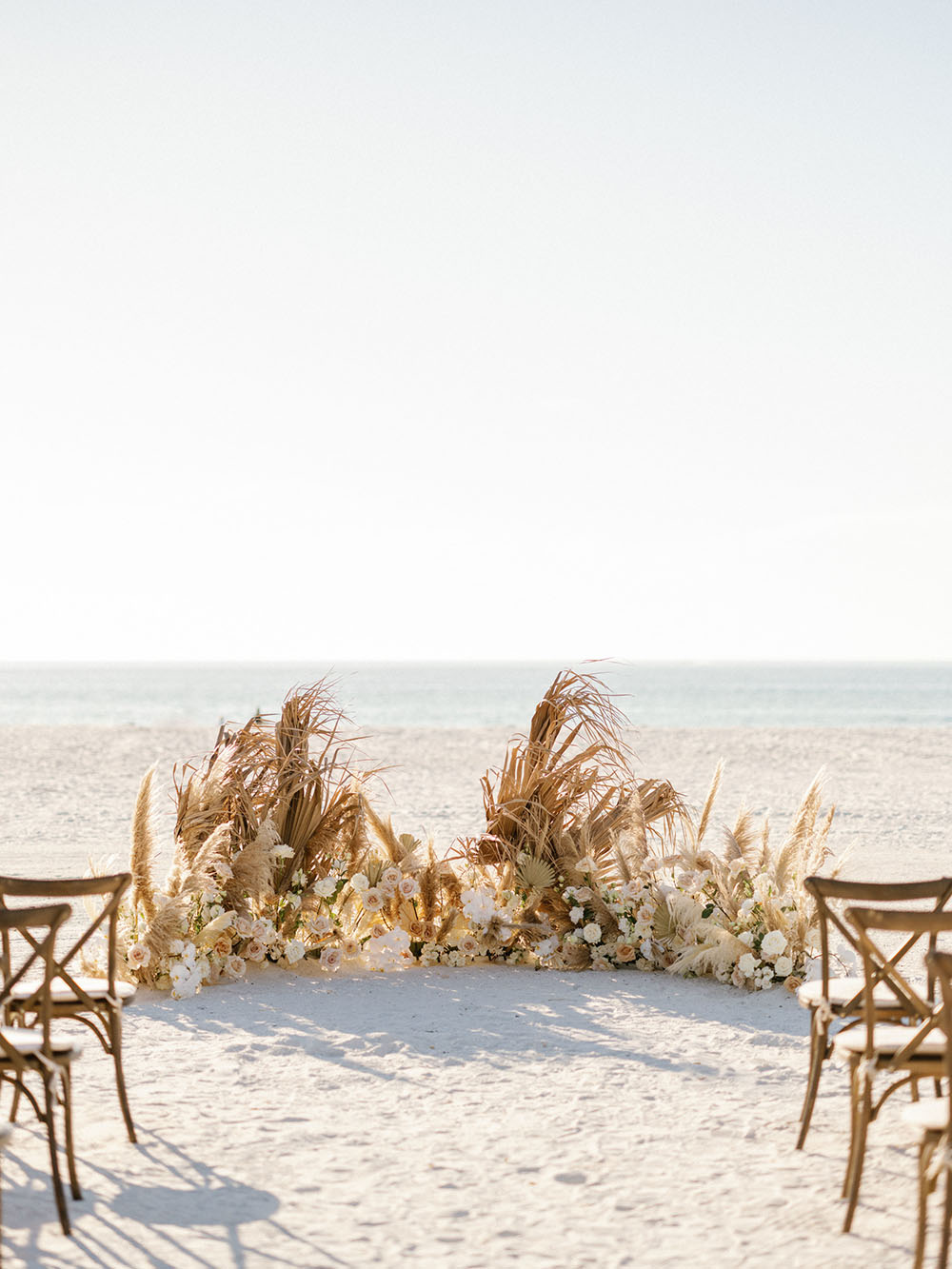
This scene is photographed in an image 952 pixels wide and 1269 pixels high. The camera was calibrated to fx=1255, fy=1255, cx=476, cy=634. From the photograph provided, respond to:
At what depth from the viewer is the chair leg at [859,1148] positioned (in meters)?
3.60

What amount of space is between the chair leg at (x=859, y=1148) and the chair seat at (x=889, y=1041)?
0.09 m

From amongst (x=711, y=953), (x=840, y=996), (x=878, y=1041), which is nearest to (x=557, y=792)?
(x=711, y=953)

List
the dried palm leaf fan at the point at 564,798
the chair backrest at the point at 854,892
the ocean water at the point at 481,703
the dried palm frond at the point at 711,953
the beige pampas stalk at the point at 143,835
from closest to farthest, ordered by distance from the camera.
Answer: the chair backrest at the point at 854,892, the beige pampas stalk at the point at 143,835, the dried palm frond at the point at 711,953, the dried palm leaf fan at the point at 564,798, the ocean water at the point at 481,703

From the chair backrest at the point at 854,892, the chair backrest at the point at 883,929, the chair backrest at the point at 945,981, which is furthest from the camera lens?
the chair backrest at the point at 854,892

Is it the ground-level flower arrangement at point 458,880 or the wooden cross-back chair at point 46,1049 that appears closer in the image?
the wooden cross-back chair at point 46,1049

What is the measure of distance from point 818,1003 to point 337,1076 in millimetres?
2071

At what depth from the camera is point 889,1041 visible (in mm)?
3695

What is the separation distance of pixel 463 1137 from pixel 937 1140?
6.20 feet

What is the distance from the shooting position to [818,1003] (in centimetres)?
420

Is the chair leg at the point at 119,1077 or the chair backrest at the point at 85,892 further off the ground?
the chair backrest at the point at 85,892

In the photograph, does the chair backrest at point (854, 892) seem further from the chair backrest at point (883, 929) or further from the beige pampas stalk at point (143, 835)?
the beige pampas stalk at point (143, 835)

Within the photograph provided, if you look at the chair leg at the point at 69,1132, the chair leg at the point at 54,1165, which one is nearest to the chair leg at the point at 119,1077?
the chair leg at the point at 69,1132

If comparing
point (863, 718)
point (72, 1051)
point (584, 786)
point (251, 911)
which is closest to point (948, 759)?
point (584, 786)

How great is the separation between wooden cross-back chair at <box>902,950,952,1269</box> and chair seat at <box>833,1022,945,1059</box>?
37 centimetres
